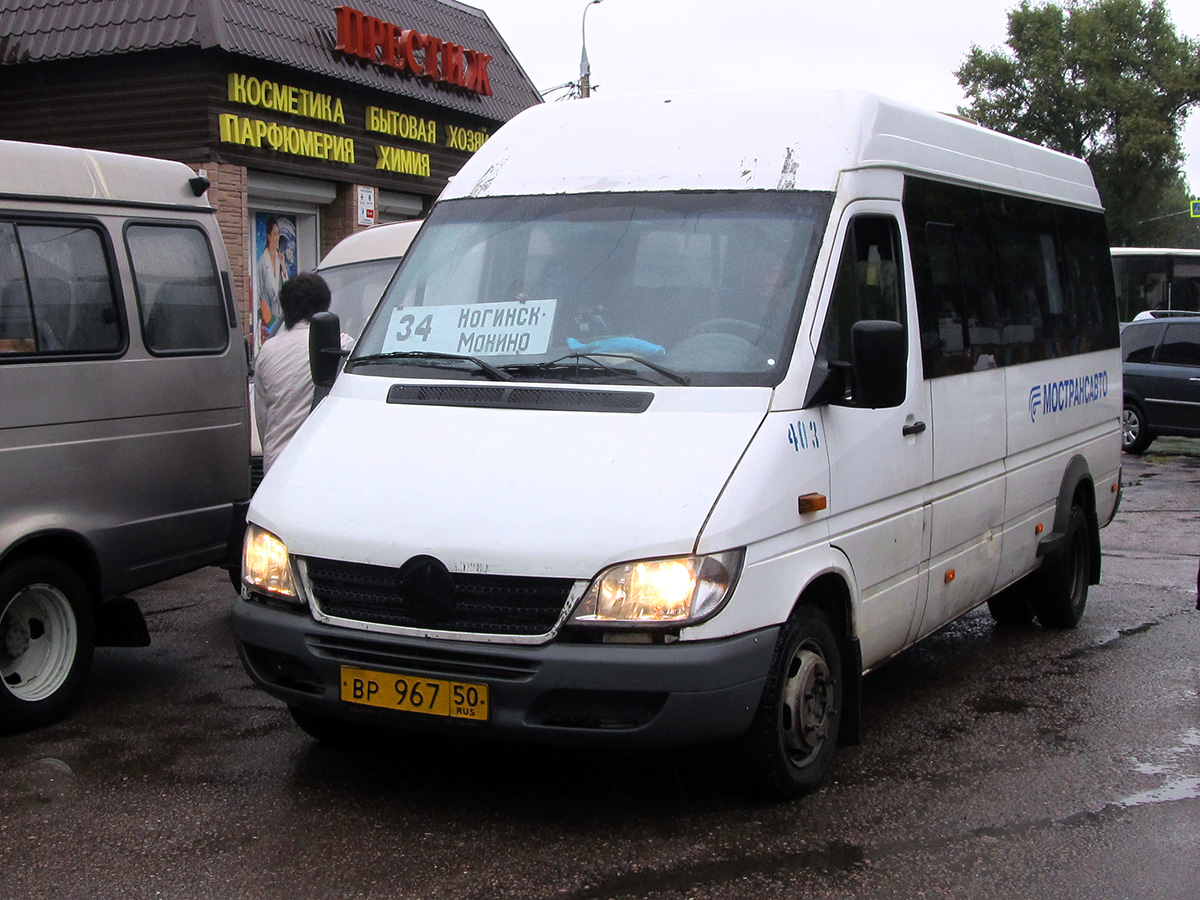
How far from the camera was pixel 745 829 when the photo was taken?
482cm

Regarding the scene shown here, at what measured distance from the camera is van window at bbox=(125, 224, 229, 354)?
22.7 ft

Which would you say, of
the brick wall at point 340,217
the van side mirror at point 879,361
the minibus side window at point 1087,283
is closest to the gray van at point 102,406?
the van side mirror at point 879,361

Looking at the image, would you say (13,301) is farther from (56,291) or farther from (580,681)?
(580,681)

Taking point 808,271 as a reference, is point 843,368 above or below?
below

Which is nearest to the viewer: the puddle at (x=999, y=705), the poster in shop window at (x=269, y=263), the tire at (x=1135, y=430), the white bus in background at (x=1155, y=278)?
the puddle at (x=999, y=705)

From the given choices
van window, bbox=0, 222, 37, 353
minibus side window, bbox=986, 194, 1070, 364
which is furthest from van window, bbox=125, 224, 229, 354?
minibus side window, bbox=986, 194, 1070, 364

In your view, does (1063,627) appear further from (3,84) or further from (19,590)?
(3,84)

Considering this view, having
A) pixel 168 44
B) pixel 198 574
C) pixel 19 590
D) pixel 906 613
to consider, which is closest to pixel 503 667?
pixel 906 613

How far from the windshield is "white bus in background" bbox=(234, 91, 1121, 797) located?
15.6ft

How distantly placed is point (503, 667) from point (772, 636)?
2.83ft

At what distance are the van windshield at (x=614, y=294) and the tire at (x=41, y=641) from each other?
5.66 ft

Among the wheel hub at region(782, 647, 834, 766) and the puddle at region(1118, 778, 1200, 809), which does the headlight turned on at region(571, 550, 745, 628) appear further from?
the puddle at region(1118, 778, 1200, 809)

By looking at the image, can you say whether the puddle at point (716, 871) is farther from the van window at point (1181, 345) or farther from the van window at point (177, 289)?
the van window at point (1181, 345)

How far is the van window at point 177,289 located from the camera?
22.7ft
